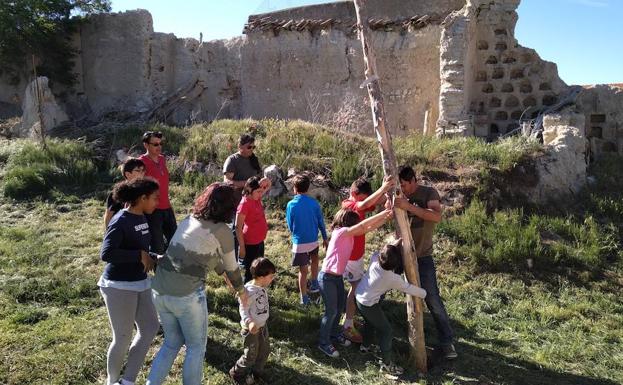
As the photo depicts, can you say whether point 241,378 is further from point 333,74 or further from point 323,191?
point 333,74

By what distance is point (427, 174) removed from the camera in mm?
7945

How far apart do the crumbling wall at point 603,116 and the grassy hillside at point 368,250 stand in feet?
2.08

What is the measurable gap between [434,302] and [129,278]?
8.06ft

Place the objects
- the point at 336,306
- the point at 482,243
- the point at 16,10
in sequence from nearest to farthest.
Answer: the point at 336,306 < the point at 482,243 < the point at 16,10

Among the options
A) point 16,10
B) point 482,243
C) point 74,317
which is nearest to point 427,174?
point 482,243

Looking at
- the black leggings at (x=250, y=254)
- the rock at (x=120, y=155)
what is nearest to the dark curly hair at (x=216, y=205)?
the black leggings at (x=250, y=254)

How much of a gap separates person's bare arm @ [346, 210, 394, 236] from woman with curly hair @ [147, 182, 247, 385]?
3.88 ft

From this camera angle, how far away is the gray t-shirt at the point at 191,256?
3262 millimetres

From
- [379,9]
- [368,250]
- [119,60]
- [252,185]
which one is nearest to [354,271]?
[252,185]

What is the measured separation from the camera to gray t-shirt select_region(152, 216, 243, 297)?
3.26 m

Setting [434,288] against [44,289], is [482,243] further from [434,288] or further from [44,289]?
[44,289]

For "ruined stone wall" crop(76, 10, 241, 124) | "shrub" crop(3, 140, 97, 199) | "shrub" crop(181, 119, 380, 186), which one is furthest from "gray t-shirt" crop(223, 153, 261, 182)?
"ruined stone wall" crop(76, 10, 241, 124)

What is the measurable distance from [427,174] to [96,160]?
20.2 feet

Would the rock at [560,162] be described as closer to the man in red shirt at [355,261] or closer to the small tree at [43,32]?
the man in red shirt at [355,261]
